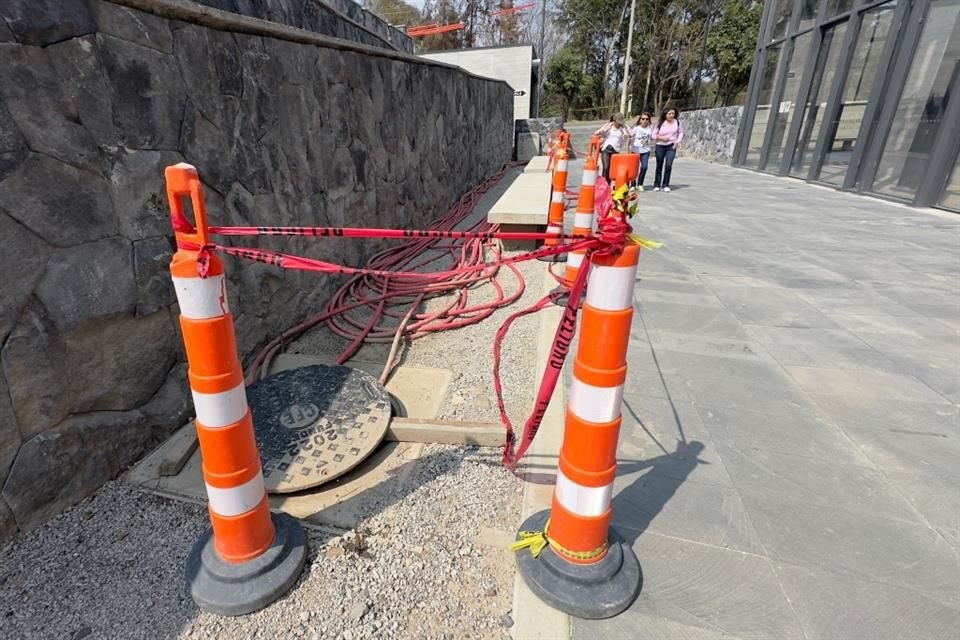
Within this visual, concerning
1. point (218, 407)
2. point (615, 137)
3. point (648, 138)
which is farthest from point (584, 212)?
point (648, 138)

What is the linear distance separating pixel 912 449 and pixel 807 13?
1435 centimetres

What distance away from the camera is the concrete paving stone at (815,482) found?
6.94 ft

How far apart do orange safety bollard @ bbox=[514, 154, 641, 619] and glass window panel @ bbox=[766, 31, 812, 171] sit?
14396mm

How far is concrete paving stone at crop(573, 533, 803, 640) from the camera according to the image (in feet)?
5.26

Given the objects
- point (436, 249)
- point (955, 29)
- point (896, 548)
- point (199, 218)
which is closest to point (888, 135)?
point (955, 29)

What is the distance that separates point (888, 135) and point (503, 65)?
19134 millimetres

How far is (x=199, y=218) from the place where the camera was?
1415 mm

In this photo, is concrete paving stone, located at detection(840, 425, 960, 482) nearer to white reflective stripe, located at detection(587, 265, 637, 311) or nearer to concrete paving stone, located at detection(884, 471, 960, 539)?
concrete paving stone, located at detection(884, 471, 960, 539)

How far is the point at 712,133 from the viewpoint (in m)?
18.1

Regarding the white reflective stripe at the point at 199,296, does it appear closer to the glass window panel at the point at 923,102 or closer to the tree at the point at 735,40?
the glass window panel at the point at 923,102

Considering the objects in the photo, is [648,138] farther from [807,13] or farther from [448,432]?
[448,432]

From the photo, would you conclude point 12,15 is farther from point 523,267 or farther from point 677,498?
point 523,267

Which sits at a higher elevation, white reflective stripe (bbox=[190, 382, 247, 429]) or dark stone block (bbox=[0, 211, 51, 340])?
dark stone block (bbox=[0, 211, 51, 340])

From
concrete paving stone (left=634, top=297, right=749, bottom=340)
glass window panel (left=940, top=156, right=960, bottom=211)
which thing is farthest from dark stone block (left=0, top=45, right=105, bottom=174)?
glass window panel (left=940, top=156, right=960, bottom=211)
